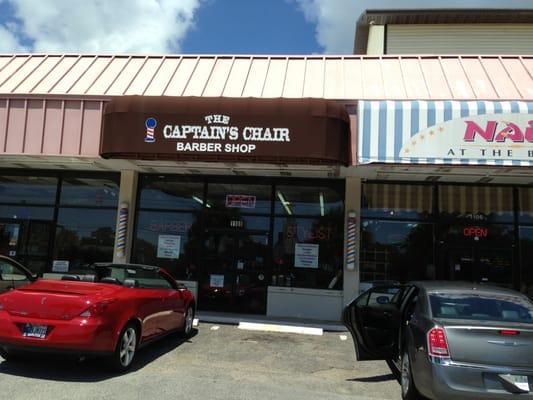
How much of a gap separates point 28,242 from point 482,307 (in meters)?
12.5

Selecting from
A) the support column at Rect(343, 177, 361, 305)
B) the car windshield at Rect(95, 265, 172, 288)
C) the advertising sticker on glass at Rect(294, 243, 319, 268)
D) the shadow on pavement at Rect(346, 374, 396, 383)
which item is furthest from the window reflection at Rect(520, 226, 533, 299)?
the car windshield at Rect(95, 265, 172, 288)

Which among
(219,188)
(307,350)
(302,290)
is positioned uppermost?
(219,188)

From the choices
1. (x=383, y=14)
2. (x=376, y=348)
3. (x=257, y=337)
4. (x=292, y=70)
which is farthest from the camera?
(x=383, y=14)

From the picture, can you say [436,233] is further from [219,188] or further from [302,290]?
[219,188]

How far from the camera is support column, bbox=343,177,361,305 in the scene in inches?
515

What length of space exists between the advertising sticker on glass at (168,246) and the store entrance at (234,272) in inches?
30.2

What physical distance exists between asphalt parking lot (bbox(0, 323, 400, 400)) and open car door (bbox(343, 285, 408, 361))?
0.45 m

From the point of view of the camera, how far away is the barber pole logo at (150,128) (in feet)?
37.7

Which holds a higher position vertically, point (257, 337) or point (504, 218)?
point (504, 218)

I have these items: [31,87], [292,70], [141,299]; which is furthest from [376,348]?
[31,87]

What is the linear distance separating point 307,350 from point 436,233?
5.62m

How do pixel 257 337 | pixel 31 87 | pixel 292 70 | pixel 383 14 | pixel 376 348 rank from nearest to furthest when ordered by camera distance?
1. pixel 376 348
2. pixel 257 337
3. pixel 31 87
4. pixel 292 70
5. pixel 383 14

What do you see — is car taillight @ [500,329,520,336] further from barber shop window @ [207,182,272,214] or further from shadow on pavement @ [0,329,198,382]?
barber shop window @ [207,182,272,214]

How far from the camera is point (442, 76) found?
1312 cm
